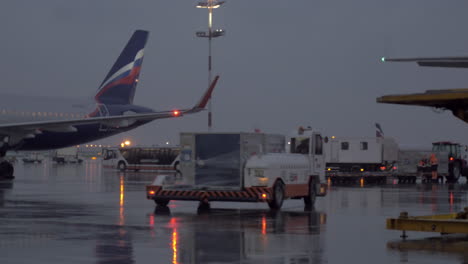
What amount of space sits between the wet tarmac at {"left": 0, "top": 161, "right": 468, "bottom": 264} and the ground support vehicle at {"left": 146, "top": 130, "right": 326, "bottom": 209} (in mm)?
482

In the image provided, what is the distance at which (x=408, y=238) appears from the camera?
1489cm

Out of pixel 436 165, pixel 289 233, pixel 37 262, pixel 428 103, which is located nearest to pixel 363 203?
pixel 289 233

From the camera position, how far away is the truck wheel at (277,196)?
2204cm

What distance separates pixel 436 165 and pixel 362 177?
5191 mm

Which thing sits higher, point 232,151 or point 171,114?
point 171,114

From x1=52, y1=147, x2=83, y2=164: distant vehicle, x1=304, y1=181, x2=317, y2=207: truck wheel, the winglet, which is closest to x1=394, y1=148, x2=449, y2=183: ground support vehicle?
the winglet

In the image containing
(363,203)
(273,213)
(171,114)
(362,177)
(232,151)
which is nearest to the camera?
(273,213)

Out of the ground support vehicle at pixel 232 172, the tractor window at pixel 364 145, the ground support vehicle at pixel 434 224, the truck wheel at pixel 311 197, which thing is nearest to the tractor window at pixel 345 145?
the tractor window at pixel 364 145

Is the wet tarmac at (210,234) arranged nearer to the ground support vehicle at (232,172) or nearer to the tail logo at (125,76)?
the ground support vehicle at (232,172)

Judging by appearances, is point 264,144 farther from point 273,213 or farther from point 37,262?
point 37,262

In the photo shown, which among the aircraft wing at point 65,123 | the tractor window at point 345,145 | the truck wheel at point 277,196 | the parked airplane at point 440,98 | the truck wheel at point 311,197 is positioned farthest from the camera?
the tractor window at point 345,145

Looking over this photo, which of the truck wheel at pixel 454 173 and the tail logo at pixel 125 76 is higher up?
the tail logo at pixel 125 76

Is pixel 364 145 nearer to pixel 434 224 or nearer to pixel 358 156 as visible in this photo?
pixel 358 156

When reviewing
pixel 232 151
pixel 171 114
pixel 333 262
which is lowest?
pixel 333 262
